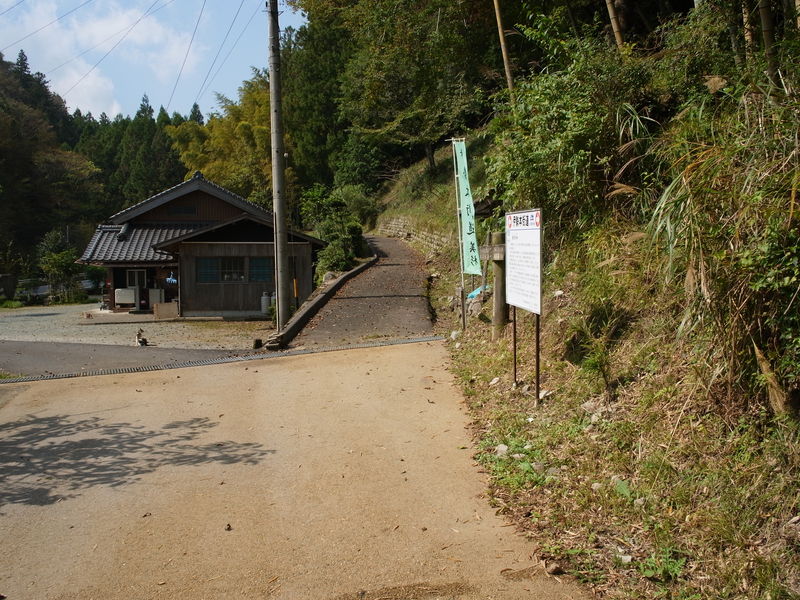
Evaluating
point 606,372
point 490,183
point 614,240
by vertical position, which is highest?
point 490,183

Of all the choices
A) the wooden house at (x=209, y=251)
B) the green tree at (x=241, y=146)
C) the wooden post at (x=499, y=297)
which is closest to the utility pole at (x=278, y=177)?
the wooden house at (x=209, y=251)

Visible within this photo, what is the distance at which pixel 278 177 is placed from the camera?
14.2 metres

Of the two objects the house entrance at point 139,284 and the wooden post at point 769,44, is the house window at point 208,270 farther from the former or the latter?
the wooden post at point 769,44

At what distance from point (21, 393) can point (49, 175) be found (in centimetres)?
4659

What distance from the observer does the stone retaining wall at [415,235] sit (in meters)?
22.6

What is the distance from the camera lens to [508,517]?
4.23 metres

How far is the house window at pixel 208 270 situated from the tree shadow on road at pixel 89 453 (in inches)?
598

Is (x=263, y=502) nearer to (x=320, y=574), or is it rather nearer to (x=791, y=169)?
(x=320, y=574)

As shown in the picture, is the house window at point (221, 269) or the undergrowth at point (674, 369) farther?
the house window at point (221, 269)

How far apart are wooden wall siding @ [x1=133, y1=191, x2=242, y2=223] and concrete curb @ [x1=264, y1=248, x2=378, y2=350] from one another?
925 cm

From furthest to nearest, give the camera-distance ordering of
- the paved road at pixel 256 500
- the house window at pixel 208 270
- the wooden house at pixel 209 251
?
the house window at pixel 208 270, the wooden house at pixel 209 251, the paved road at pixel 256 500

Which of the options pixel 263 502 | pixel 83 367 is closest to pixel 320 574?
pixel 263 502

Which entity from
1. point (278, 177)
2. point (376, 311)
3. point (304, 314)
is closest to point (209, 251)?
point (278, 177)

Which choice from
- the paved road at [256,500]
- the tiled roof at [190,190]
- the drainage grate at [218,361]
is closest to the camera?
the paved road at [256,500]
